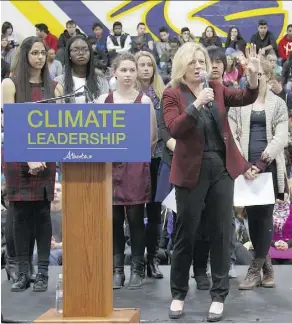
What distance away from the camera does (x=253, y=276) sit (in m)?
4.87

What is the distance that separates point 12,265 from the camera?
5.12 meters

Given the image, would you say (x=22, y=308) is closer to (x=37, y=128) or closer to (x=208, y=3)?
(x=37, y=128)

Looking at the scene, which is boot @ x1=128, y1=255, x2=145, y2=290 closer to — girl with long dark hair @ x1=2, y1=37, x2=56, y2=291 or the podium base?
girl with long dark hair @ x1=2, y1=37, x2=56, y2=291

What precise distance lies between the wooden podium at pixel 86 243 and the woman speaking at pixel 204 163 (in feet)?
1.97

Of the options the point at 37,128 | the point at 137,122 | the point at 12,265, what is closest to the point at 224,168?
the point at 137,122

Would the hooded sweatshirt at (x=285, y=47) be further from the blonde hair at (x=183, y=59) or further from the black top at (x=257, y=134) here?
the blonde hair at (x=183, y=59)

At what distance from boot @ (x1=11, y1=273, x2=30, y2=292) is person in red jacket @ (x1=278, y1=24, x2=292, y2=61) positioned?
11.3 metres

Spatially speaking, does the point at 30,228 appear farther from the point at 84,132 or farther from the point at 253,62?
the point at 253,62

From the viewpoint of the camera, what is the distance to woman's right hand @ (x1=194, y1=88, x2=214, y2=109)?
3.76m

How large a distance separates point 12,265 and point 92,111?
2.00 meters

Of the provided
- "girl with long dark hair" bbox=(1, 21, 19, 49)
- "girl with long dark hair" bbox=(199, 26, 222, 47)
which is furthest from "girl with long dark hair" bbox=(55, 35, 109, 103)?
"girl with long dark hair" bbox=(1, 21, 19, 49)

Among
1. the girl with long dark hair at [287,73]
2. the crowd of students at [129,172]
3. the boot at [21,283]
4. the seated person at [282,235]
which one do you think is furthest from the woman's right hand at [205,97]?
the girl with long dark hair at [287,73]

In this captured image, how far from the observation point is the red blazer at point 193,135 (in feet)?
13.1

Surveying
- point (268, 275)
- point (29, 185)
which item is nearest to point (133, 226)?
point (29, 185)
